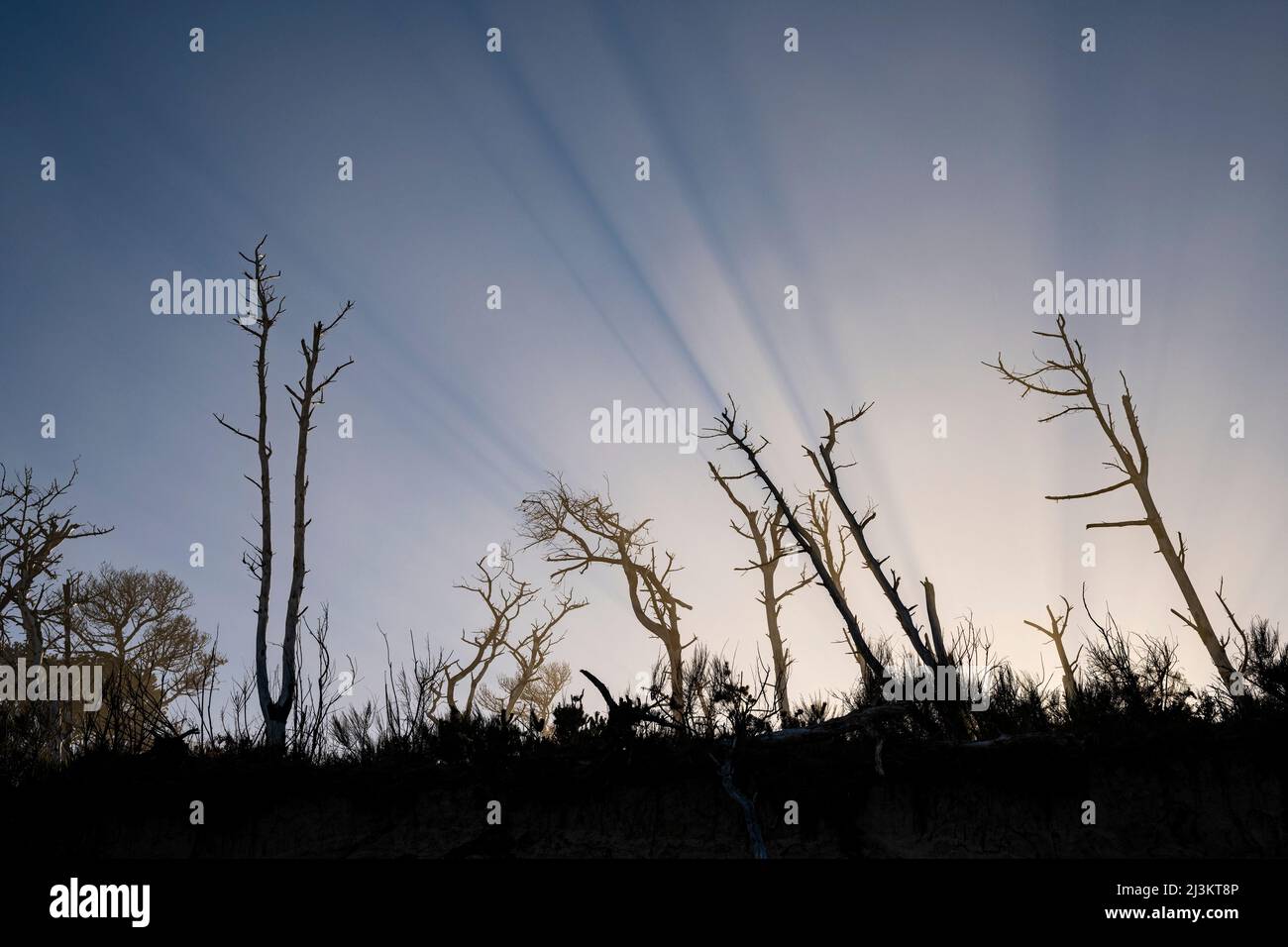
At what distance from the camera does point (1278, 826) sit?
6242 millimetres

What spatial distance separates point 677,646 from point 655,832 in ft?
56.3

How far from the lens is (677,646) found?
2373 cm

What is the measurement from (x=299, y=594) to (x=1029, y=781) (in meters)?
9.69

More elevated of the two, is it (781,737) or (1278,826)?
(781,737)

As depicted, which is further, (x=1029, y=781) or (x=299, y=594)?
(x=299, y=594)
